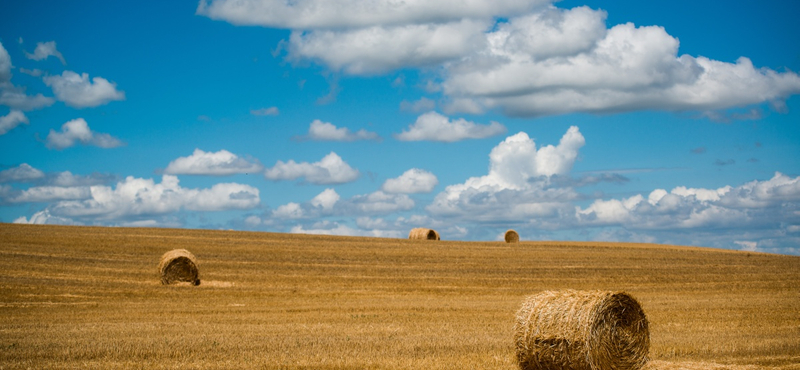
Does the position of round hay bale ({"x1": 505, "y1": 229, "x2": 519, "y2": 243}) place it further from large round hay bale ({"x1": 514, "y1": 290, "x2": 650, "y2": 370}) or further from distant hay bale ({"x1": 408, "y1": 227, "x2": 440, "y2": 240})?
large round hay bale ({"x1": 514, "y1": 290, "x2": 650, "y2": 370})

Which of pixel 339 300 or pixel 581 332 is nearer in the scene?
pixel 581 332

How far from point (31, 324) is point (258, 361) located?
824 cm

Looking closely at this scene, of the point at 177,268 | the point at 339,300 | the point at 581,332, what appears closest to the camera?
the point at 581,332

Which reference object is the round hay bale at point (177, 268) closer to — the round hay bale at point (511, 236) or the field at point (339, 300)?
the field at point (339, 300)

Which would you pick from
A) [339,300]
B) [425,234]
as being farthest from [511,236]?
A: [339,300]

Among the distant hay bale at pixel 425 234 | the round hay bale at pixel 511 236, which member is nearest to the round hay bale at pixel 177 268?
the distant hay bale at pixel 425 234

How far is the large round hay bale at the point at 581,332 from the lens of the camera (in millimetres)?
11203

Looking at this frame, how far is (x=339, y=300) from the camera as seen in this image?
2489 cm

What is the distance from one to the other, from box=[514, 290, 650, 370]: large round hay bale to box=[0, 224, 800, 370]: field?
66 cm

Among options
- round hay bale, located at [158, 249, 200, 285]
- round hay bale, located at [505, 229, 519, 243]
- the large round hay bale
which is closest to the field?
round hay bale, located at [158, 249, 200, 285]

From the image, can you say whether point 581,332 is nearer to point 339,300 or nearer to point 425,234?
point 339,300

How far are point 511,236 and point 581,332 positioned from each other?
44.3 m

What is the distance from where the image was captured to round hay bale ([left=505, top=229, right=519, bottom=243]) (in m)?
54.9

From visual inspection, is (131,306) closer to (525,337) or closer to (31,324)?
(31,324)
